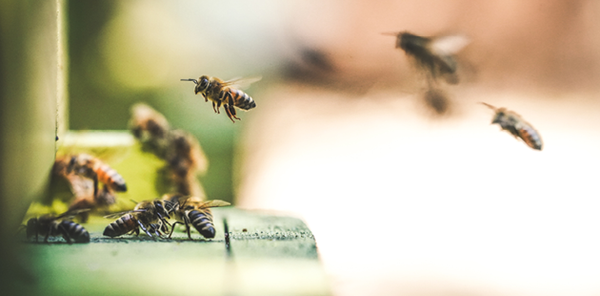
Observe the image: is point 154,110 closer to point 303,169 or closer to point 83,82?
point 83,82

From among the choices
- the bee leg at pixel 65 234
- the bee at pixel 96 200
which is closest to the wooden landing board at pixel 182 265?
the bee leg at pixel 65 234

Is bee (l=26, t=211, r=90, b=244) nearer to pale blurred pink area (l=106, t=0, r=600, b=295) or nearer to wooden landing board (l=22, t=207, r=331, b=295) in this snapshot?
wooden landing board (l=22, t=207, r=331, b=295)

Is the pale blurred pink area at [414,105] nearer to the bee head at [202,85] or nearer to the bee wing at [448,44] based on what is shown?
the bee wing at [448,44]

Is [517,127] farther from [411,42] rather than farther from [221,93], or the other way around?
[221,93]

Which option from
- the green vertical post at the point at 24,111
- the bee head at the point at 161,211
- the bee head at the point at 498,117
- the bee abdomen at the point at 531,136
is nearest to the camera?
the green vertical post at the point at 24,111

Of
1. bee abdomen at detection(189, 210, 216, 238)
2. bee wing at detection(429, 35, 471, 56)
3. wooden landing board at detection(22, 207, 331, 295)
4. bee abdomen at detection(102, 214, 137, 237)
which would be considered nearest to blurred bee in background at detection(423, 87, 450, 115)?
bee wing at detection(429, 35, 471, 56)

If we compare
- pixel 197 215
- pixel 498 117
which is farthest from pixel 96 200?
pixel 498 117
